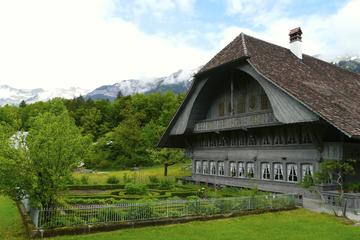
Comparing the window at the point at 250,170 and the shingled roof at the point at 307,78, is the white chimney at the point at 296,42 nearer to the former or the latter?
the shingled roof at the point at 307,78

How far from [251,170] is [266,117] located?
5644mm

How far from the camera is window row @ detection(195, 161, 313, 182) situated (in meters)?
27.7

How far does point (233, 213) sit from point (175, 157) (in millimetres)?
30168

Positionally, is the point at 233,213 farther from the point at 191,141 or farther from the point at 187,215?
the point at 191,141

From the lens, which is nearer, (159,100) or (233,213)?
(233,213)

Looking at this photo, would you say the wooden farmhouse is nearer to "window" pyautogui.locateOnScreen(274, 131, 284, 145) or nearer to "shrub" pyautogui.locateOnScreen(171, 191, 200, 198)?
"window" pyautogui.locateOnScreen(274, 131, 284, 145)

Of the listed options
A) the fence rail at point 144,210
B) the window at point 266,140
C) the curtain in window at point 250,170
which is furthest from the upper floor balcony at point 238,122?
the fence rail at point 144,210

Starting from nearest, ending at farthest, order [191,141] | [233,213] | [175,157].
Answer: [233,213], [191,141], [175,157]

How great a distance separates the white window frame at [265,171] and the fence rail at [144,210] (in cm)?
853

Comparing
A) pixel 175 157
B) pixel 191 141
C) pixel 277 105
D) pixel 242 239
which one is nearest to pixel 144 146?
pixel 175 157

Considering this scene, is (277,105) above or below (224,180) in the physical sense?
above

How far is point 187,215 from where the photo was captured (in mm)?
18500

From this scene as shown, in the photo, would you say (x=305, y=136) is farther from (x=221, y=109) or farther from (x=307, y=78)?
(x=221, y=109)

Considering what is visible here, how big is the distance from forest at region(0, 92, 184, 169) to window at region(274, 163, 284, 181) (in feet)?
71.1
